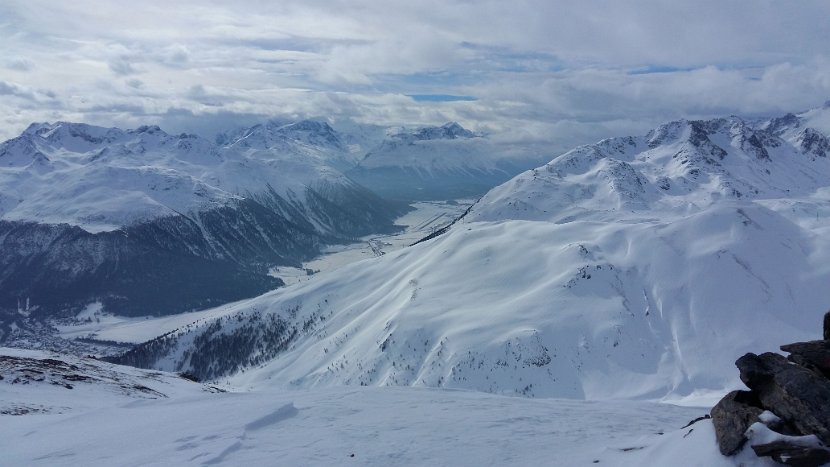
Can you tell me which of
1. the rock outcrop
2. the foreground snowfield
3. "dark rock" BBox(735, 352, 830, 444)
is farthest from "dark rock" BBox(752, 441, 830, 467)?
the foreground snowfield

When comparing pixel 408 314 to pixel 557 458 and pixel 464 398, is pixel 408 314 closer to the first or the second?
pixel 464 398

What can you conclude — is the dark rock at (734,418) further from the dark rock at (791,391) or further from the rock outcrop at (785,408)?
the dark rock at (791,391)

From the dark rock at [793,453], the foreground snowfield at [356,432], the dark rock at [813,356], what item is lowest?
the foreground snowfield at [356,432]

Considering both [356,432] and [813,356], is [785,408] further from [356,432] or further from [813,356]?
[356,432]

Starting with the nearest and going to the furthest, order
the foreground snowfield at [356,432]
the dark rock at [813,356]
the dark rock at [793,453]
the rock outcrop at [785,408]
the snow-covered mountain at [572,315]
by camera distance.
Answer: the dark rock at [793,453], the rock outcrop at [785,408], the dark rock at [813,356], the foreground snowfield at [356,432], the snow-covered mountain at [572,315]

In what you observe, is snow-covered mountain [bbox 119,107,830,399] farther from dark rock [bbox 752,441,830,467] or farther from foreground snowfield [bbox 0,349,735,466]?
dark rock [bbox 752,441,830,467]

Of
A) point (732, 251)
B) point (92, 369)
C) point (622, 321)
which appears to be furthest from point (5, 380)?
point (732, 251)

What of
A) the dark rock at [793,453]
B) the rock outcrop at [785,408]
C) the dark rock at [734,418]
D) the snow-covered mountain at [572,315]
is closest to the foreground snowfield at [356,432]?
the dark rock at [734,418]

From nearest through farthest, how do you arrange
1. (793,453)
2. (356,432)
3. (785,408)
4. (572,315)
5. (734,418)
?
1. (793,453)
2. (785,408)
3. (734,418)
4. (356,432)
5. (572,315)

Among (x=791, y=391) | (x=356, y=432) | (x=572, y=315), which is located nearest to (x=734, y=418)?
(x=791, y=391)
